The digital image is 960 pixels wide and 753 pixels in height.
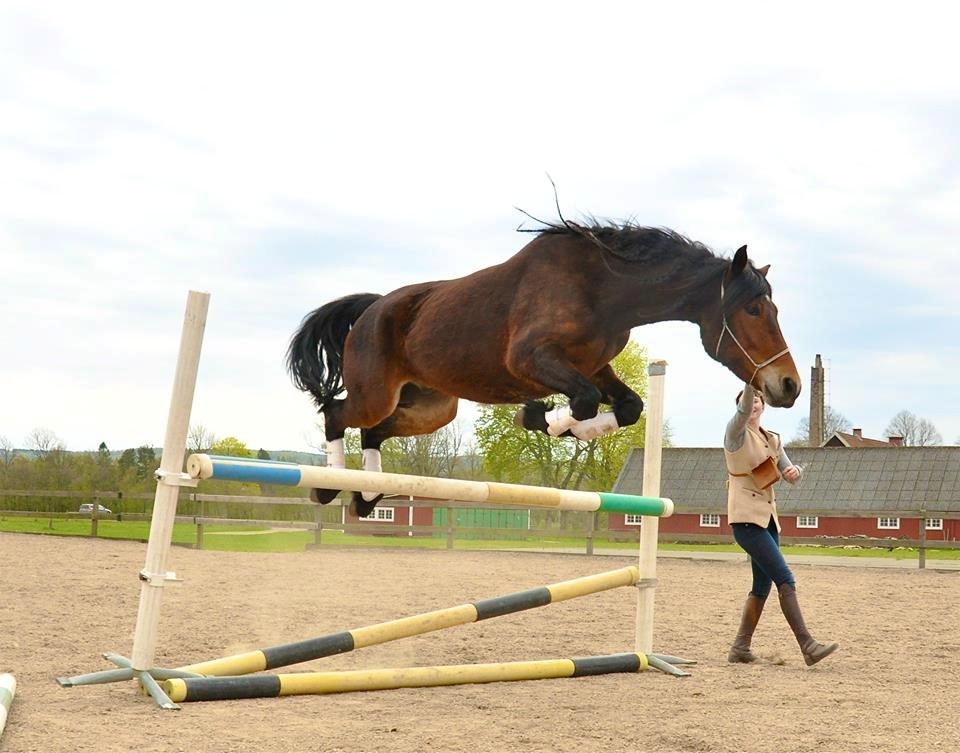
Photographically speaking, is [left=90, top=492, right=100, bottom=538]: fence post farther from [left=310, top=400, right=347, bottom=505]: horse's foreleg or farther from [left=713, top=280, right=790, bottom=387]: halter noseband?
[left=713, top=280, right=790, bottom=387]: halter noseband

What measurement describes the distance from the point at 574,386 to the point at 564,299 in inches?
10.5

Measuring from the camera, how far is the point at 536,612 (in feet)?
34.0

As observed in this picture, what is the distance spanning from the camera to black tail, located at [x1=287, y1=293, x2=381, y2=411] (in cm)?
374

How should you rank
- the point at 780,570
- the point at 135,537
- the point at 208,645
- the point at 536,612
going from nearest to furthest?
the point at 780,570 → the point at 208,645 → the point at 536,612 → the point at 135,537

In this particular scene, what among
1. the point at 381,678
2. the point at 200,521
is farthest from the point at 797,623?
the point at 200,521

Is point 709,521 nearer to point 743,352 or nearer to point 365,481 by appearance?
point 365,481

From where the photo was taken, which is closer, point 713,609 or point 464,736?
point 464,736

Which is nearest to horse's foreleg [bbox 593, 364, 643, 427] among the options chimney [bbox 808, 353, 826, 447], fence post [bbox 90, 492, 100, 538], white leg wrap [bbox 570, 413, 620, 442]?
white leg wrap [bbox 570, 413, 620, 442]

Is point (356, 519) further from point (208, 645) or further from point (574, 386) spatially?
point (208, 645)

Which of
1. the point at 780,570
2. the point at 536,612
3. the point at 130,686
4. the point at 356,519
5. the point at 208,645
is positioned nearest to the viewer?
the point at 356,519

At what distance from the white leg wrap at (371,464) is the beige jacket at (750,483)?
11.4ft

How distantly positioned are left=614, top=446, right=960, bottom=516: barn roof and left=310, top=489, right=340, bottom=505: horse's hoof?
25.1 metres

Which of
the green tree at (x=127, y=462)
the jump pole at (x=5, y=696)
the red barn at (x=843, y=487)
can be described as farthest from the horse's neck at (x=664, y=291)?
the red barn at (x=843, y=487)

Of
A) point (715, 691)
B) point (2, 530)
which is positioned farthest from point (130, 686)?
point (2, 530)
